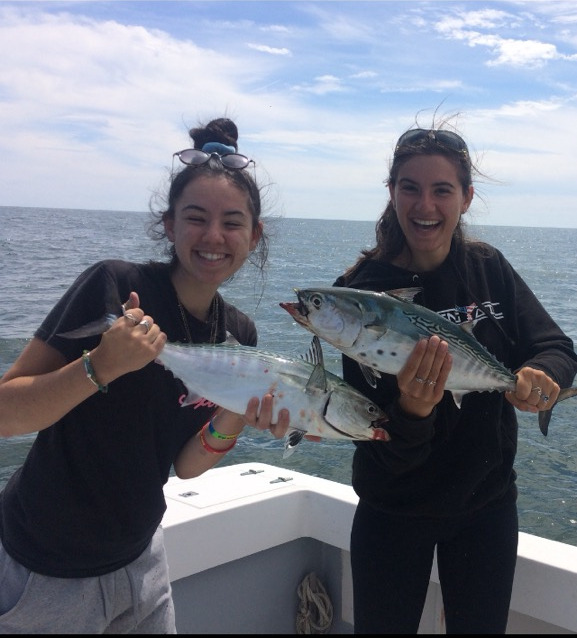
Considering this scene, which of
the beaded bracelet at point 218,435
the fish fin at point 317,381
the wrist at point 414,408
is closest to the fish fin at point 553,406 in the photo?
the wrist at point 414,408

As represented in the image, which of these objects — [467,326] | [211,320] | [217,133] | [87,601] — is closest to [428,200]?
[467,326]

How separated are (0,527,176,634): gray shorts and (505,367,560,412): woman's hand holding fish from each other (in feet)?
4.87

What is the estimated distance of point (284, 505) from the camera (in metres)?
3.75

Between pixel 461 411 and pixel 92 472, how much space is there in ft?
4.87

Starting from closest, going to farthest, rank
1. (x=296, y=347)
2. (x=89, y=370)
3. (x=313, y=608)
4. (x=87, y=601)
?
(x=89, y=370)
(x=87, y=601)
(x=313, y=608)
(x=296, y=347)

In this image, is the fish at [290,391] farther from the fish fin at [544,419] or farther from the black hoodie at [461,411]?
the fish fin at [544,419]

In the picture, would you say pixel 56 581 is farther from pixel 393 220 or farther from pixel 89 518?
pixel 393 220

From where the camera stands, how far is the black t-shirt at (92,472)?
205 centimetres

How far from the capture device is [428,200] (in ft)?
8.64

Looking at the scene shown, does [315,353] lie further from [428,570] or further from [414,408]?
[428,570]

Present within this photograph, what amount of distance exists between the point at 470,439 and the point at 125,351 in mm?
1455

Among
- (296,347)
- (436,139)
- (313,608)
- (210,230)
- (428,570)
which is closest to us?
(210,230)

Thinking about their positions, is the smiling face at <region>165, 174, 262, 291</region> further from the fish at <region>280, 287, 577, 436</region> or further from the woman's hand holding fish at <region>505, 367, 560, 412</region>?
the woman's hand holding fish at <region>505, 367, 560, 412</region>

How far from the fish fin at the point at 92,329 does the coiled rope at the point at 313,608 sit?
2463 millimetres
